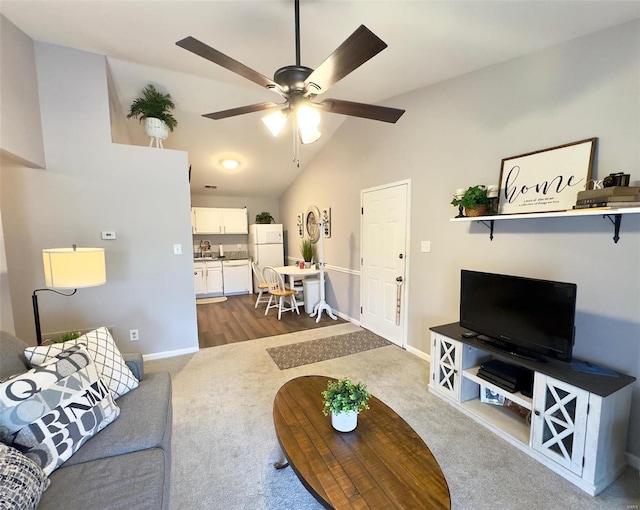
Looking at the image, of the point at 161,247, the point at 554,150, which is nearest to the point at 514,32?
the point at 554,150

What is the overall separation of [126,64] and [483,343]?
410 centimetres

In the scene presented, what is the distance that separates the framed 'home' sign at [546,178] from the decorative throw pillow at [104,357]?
2.93 m

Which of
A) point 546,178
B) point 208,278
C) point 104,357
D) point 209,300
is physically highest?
point 546,178

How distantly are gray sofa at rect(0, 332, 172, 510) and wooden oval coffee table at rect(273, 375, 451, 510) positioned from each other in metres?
0.54

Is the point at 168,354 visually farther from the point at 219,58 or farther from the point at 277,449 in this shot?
the point at 219,58

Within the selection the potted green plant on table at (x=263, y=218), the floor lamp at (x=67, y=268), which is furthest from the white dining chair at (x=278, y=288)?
the floor lamp at (x=67, y=268)

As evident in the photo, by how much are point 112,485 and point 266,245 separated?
555cm

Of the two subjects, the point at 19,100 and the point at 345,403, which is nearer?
the point at 345,403

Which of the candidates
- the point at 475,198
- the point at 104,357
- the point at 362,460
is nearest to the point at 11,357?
the point at 104,357

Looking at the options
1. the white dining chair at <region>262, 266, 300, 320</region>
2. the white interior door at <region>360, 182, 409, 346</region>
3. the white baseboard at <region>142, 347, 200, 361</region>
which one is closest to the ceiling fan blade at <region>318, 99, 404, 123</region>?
the white interior door at <region>360, 182, 409, 346</region>

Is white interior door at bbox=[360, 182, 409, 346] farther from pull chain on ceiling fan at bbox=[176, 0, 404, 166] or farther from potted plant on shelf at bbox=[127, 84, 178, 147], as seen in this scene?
potted plant on shelf at bbox=[127, 84, 178, 147]

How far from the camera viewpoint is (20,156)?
2.28 m

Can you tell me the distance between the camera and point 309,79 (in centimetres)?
156

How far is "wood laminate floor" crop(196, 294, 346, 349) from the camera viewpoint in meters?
3.90
